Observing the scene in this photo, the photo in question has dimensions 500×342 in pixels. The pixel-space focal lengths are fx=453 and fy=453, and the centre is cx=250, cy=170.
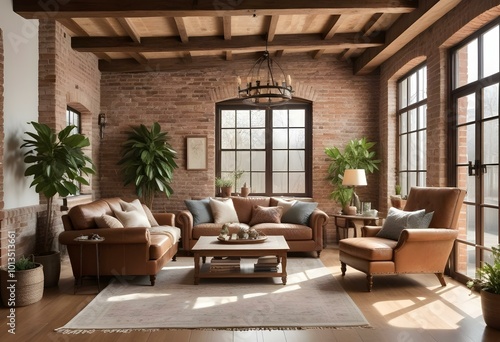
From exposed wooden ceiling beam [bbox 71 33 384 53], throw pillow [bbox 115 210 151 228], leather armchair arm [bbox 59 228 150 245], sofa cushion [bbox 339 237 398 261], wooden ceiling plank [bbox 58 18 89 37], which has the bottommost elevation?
sofa cushion [bbox 339 237 398 261]

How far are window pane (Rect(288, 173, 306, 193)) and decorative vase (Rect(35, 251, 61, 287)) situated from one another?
469cm

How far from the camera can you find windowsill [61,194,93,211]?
249 inches

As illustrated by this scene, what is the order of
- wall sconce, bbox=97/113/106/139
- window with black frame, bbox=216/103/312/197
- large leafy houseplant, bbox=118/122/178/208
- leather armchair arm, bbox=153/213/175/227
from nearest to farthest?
leather armchair arm, bbox=153/213/175/227 → large leafy houseplant, bbox=118/122/178/208 → wall sconce, bbox=97/113/106/139 → window with black frame, bbox=216/103/312/197

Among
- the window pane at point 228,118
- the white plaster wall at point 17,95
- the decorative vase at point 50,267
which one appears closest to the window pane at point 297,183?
the window pane at point 228,118

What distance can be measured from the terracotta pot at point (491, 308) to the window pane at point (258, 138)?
217 inches

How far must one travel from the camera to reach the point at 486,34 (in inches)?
199

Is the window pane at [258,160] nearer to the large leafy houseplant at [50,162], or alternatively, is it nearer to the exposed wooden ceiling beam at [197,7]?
the exposed wooden ceiling beam at [197,7]

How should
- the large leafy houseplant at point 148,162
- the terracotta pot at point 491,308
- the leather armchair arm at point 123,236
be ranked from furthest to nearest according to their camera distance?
the large leafy houseplant at point 148,162 < the leather armchair arm at point 123,236 < the terracotta pot at point 491,308

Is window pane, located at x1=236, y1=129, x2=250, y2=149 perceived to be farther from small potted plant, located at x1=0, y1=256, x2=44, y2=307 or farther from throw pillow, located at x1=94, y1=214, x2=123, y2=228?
small potted plant, located at x1=0, y1=256, x2=44, y2=307

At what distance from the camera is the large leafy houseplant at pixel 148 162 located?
26.6 ft

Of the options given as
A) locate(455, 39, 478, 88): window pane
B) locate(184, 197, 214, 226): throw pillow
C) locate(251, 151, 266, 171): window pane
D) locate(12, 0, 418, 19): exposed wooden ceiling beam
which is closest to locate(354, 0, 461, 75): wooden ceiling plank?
locate(12, 0, 418, 19): exposed wooden ceiling beam

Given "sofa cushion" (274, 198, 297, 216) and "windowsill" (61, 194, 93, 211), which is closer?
"windowsill" (61, 194, 93, 211)

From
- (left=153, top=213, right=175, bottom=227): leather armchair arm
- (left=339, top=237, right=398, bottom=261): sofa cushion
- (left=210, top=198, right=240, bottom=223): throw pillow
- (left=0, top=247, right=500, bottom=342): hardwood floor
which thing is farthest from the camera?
(left=210, top=198, right=240, bottom=223): throw pillow

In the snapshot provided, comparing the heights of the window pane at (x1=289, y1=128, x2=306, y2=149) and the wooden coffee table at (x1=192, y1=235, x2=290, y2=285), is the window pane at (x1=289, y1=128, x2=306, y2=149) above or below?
above
